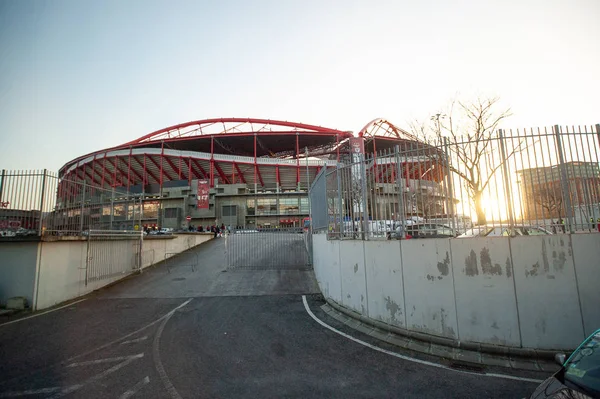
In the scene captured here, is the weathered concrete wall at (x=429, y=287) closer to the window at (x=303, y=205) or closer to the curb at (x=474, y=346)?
the curb at (x=474, y=346)

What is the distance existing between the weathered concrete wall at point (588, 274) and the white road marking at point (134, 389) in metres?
6.81

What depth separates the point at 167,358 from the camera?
5.04m

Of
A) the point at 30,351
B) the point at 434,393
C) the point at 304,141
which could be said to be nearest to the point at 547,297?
the point at 434,393

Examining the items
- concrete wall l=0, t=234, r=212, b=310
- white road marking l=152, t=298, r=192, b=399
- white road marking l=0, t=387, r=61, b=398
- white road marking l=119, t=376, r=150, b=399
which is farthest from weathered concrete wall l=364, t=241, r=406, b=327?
concrete wall l=0, t=234, r=212, b=310

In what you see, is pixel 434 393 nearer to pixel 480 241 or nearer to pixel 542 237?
pixel 480 241

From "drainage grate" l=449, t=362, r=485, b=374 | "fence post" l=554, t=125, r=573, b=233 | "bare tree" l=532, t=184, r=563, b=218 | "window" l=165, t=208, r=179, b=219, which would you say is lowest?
"drainage grate" l=449, t=362, r=485, b=374

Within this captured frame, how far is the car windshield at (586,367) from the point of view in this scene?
2.44 meters

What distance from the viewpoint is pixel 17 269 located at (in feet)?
28.1

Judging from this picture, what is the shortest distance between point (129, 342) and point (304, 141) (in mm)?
60385

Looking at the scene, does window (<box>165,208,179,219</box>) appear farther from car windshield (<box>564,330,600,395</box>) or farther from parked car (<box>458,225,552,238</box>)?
car windshield (<box>564,330,600,395</box>)

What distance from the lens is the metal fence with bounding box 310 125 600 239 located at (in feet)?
17.7

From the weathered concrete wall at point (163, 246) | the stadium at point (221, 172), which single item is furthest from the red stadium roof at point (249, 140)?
the weathered concrete wall at point (163, 246)

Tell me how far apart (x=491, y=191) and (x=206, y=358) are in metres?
6.10

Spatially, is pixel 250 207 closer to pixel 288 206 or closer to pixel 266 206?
pixel 266 206
